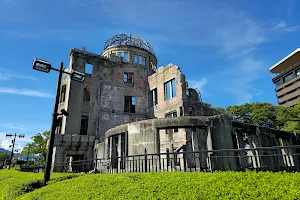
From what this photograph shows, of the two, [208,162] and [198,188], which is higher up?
[208,162]

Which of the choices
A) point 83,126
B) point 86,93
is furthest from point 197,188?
point 86,93

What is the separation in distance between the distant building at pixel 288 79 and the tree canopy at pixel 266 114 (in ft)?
101

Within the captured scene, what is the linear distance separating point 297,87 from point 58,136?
221 feet

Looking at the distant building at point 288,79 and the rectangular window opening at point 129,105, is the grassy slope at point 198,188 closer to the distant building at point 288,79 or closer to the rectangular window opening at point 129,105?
the rectangular window opening at point 129,105

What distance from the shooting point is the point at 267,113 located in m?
36.2

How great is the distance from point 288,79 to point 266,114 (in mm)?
37612

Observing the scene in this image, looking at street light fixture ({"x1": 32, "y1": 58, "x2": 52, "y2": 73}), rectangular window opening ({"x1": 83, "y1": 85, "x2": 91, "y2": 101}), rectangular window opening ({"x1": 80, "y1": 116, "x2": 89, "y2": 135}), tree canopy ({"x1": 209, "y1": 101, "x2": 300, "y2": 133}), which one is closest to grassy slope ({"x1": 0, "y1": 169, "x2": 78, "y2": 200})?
street light fixture ({"x1": 32, "y1": 58, "x2": 52, "y2": 73})

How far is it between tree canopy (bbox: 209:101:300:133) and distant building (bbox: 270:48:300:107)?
101 ft

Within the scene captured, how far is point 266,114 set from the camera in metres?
36.2

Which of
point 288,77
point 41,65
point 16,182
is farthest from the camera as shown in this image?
point 288,77

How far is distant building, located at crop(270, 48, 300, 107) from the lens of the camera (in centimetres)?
6066

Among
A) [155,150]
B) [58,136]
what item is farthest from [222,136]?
[58,136]

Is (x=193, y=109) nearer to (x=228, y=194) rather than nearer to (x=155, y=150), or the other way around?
(x=155, y=150)

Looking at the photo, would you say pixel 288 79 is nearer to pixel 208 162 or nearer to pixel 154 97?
pixel 154 97
